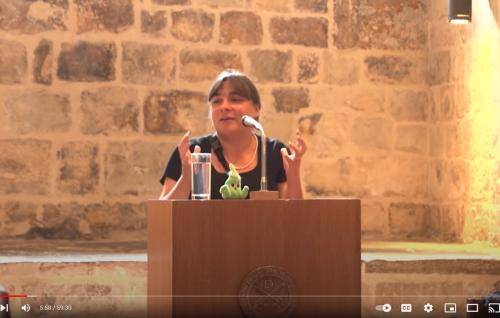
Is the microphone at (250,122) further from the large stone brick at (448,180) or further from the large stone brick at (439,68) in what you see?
the large stone brick at (439,68)

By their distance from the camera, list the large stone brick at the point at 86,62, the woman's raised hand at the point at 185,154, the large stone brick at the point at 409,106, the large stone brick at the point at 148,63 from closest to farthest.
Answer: the woman's raised hand at the point at 185,154 → the large stone brick at the point at 86,62 → the large stone brick at the point at 148,63 → the large stone brick at the point at 409,106

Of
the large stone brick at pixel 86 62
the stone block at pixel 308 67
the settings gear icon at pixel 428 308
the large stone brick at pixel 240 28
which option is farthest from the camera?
the stone block at pixel 308 67

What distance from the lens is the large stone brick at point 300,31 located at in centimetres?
630

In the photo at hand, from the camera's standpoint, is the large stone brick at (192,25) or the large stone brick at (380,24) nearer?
the large stone brick at (192,25)

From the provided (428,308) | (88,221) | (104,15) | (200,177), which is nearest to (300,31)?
(104,15)

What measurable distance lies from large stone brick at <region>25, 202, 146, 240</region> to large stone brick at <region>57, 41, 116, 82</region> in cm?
73

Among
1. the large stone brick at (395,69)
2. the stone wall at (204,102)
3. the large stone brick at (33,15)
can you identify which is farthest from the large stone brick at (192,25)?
the large stone brick at (395,69)

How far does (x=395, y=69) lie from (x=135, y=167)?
1.72 metres

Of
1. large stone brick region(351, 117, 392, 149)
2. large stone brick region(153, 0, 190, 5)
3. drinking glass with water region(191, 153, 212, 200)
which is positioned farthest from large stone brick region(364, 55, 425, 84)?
drinking glass with water region(191, 153, 212, 200)

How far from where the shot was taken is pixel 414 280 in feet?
16.8

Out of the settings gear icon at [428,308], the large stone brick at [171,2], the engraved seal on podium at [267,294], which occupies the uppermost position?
the large stone brick at [171,2]

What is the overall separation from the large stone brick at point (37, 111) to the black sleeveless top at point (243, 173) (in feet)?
7.21

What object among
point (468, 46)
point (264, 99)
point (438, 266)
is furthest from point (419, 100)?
point (438, 266)

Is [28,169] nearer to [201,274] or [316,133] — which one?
[316,133]
